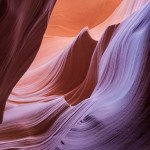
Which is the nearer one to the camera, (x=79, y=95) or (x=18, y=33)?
(x=18, y=33)

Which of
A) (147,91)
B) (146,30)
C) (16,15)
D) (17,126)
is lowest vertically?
(17,126)

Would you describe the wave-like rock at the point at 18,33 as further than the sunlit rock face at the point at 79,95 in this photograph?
No

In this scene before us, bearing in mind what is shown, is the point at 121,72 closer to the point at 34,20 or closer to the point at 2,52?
the point at 34,20

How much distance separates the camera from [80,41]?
247cm

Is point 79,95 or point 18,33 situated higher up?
point 18,33

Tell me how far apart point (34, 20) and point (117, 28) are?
3.34 feet

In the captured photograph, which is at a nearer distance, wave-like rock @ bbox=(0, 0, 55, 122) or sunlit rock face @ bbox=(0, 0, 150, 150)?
wave-like rock @ bbox=(0, 0, 55, 122)

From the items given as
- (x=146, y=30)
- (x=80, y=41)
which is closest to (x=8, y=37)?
(x=146, y=30)

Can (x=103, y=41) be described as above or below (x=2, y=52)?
above

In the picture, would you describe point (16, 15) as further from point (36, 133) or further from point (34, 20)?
point (36, 133)

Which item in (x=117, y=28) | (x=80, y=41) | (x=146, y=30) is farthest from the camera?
(x=80, y=41)

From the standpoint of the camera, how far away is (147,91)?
1010 millimetres

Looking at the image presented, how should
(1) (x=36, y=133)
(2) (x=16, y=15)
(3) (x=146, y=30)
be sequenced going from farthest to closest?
(1) (x=36, y=133), (3) (x=146, y=30), (2) (x=16, y=15)

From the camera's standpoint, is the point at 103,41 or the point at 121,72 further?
the point at 103,41
